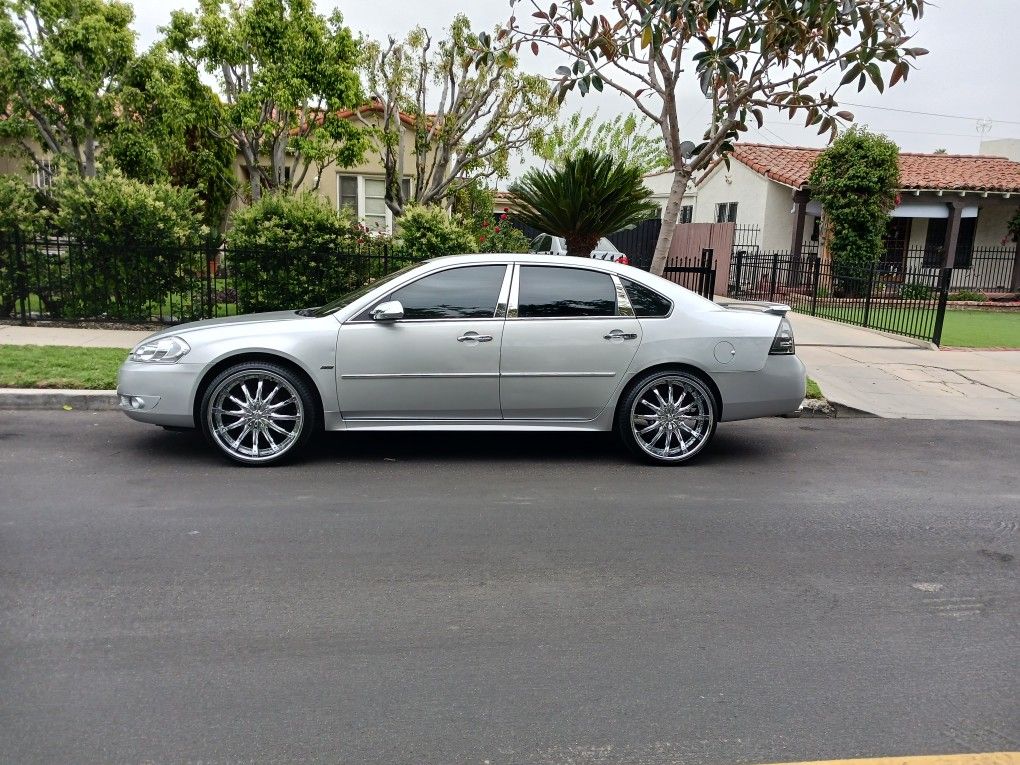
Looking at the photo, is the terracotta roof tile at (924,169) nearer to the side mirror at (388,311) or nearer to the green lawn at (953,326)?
the green lawn at (953,326)

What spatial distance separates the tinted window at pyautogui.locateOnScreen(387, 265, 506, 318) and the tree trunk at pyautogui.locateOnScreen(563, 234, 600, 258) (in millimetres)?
3943

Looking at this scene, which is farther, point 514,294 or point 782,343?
point 782,343

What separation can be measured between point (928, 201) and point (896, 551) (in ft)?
68.6

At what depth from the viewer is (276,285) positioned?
11703 millimetres

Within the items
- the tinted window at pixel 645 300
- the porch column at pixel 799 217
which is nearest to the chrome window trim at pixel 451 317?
the tinted window at pixel 645 300

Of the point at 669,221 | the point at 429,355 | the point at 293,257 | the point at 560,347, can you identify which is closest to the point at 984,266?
the point at 669,221

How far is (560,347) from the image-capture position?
6.48m

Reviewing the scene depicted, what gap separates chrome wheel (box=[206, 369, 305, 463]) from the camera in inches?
246

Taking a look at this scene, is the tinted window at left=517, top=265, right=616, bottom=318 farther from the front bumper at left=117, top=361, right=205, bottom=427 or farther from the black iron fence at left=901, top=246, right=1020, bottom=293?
the black iron fence at left=901, top=246, right=1020, bottom=293

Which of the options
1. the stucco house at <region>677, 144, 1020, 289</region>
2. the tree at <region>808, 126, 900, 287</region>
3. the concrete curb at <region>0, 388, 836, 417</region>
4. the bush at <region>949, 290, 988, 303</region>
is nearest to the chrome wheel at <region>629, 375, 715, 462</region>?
the concrete curb at <region>0, 388, 836, 417</region>

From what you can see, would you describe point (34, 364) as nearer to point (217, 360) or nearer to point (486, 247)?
point (217, 360)

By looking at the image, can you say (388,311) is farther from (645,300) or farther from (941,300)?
(941,300)

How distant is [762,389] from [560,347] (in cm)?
163

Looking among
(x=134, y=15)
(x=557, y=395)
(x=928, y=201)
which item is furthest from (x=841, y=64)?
(x=928, y=201)
